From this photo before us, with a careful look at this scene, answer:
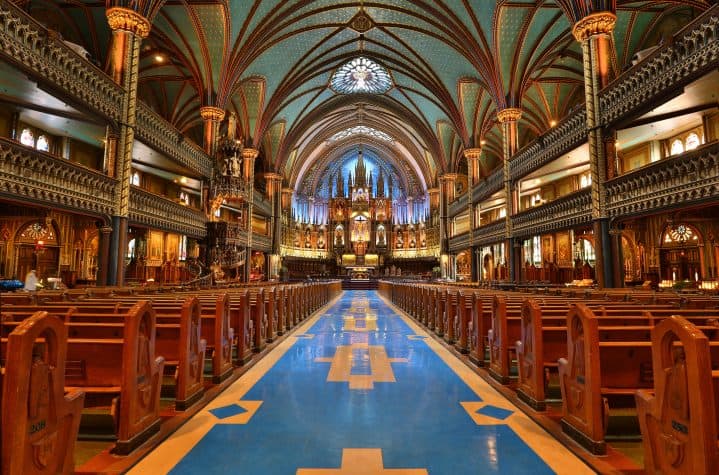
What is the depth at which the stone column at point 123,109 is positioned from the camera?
1098cm

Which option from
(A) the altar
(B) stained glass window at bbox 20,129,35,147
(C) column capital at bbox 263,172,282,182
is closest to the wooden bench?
(B) stained glass window at bbox 20,129,35,147

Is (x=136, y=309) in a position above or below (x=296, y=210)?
below

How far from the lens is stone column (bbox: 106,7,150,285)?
11.0 m

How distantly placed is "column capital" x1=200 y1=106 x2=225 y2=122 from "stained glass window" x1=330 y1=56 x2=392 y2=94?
11474 mm

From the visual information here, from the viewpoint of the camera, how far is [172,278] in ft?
70.9

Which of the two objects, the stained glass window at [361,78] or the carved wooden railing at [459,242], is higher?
the stained glass window at [361,78]

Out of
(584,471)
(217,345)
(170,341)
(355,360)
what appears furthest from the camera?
(355,360)

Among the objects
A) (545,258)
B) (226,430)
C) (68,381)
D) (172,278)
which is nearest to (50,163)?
(68,381)

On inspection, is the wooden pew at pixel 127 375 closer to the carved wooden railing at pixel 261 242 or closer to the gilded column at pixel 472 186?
the gilded column at pixel 472 186

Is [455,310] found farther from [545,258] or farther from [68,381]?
[545,258]

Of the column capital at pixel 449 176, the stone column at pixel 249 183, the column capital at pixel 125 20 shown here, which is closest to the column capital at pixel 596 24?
the column capital at pixel 125 20

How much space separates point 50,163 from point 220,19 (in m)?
10.3

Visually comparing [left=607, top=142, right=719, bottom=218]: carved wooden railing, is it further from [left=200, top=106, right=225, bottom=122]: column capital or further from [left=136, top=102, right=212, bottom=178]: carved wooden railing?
[left=200, top=106, right=225, bottom=122]: column capital

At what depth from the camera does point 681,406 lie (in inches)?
76.4
